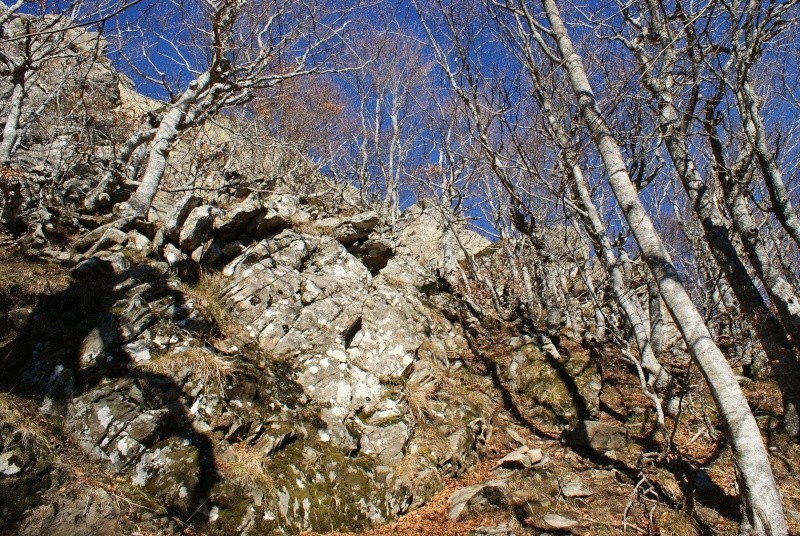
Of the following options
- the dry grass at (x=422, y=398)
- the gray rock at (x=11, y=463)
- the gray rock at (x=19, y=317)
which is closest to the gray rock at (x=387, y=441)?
the dry grass at (x=422, y=398)

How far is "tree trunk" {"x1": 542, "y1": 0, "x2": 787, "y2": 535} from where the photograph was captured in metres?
3.28

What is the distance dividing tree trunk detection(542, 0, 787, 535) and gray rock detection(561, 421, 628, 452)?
2.43 m

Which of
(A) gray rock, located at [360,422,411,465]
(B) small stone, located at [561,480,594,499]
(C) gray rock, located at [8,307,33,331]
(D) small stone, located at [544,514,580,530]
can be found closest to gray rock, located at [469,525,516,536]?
(D) small stone, located at [544,514,580,530]

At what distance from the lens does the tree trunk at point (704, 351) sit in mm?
3275

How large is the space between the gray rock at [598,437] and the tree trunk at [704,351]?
243cm

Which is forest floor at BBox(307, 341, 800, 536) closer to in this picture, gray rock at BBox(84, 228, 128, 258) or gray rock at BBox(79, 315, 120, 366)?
gray rock at BBox(79, 315, 120, 366)

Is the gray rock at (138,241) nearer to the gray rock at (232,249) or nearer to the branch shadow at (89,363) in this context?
the branch shadow at (89,363)

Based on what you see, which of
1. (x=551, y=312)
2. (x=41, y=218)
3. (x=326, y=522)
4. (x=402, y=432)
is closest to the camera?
(x=326, y=522)

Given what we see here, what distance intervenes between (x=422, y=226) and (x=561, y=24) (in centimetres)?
1757

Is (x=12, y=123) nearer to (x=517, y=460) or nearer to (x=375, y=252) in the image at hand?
(x=375, y=252)

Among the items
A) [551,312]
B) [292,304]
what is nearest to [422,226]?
[551,312]

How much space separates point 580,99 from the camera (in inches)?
181

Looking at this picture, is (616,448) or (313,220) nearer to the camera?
(616,448)

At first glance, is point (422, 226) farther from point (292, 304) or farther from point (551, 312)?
point (292, 304)
